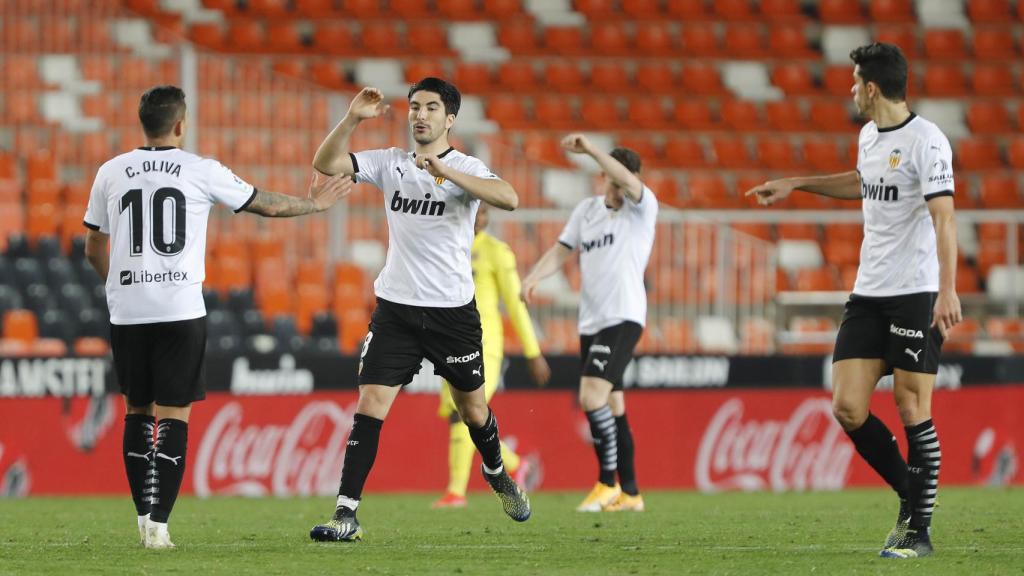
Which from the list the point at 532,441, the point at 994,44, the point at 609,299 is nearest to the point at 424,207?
the point at 609,299

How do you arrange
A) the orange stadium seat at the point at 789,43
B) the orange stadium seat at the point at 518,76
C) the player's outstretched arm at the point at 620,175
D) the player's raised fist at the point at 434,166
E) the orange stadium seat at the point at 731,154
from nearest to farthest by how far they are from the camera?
1. the player's raised fist at the point at 434,166
2. the player's outstretched arm at the point at 620,175
3. the orange stadium seat at the point at 731,154
4. the orange stadium seat at the point at 518,76
5. the orange stadium seat at the point at 789,43

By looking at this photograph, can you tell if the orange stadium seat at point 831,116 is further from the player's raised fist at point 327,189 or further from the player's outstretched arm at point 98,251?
the player's outstretched arm at point 98,251

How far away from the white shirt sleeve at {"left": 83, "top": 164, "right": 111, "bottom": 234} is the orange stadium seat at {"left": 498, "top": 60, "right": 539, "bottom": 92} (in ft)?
50.8

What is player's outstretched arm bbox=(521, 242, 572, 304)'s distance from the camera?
1005cm

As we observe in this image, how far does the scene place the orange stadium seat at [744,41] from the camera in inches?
906

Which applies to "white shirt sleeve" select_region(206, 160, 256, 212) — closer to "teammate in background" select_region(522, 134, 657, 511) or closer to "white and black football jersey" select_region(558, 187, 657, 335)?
"teammate in background" select_region(522, 134, 657, 511)

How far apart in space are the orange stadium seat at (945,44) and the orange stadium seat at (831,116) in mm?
1830

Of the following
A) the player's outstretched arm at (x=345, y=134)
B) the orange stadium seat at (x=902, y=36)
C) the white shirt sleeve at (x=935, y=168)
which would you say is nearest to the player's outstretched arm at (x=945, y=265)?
the white shirt sleeve at (x=935, y=168)

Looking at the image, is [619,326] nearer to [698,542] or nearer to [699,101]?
[698,542]

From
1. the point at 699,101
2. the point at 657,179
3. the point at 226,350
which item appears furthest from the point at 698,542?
the point at 699,101

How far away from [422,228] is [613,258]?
3.14 m

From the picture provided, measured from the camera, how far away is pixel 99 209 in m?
7.06

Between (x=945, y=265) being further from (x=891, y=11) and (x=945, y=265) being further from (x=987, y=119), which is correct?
(x=891, y=11)

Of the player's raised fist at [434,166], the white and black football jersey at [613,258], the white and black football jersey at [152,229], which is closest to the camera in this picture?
the white and black football jersey at [152,229]
